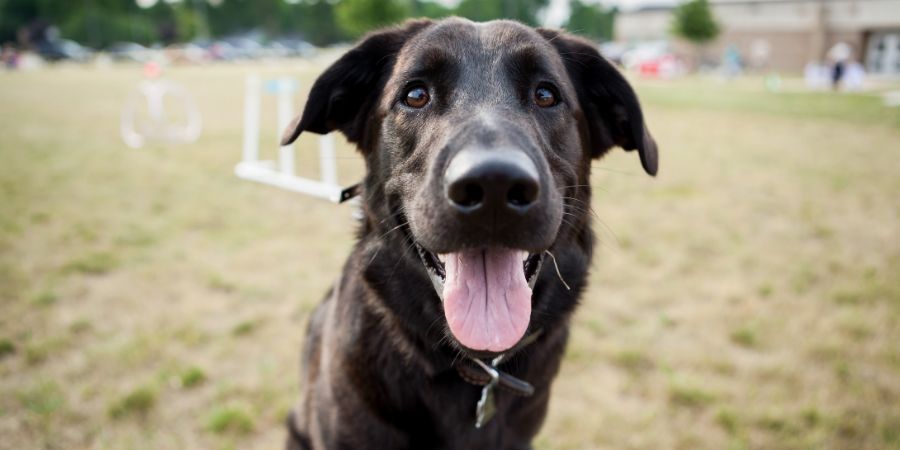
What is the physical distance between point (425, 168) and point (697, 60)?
57.4 metres

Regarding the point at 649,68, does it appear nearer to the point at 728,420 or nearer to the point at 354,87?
the point at 728,420

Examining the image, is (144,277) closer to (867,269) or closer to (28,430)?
(28,430)

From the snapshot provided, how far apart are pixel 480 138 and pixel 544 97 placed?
0.62 m

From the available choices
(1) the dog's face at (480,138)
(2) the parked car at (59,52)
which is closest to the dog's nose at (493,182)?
(1) the dog's face at (480,138)

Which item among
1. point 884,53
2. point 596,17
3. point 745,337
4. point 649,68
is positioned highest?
point 596,17

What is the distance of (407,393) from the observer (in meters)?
2.12

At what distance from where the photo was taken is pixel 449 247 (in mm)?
1675

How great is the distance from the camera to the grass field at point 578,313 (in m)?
3.09

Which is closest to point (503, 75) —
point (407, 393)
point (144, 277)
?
point (407, 393)

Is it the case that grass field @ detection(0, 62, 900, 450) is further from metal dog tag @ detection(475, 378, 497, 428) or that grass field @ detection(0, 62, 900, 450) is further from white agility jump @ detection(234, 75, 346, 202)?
metal dog tag @ detection(475, 378, 497, 428)

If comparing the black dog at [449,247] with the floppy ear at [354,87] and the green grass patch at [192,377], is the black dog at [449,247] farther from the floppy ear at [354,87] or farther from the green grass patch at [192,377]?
the green grass patch at [192,377]

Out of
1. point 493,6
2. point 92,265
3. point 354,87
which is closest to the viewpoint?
point 354,87

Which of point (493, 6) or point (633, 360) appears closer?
point (633, 360)

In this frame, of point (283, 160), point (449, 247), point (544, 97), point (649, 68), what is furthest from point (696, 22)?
point (449, 247)
